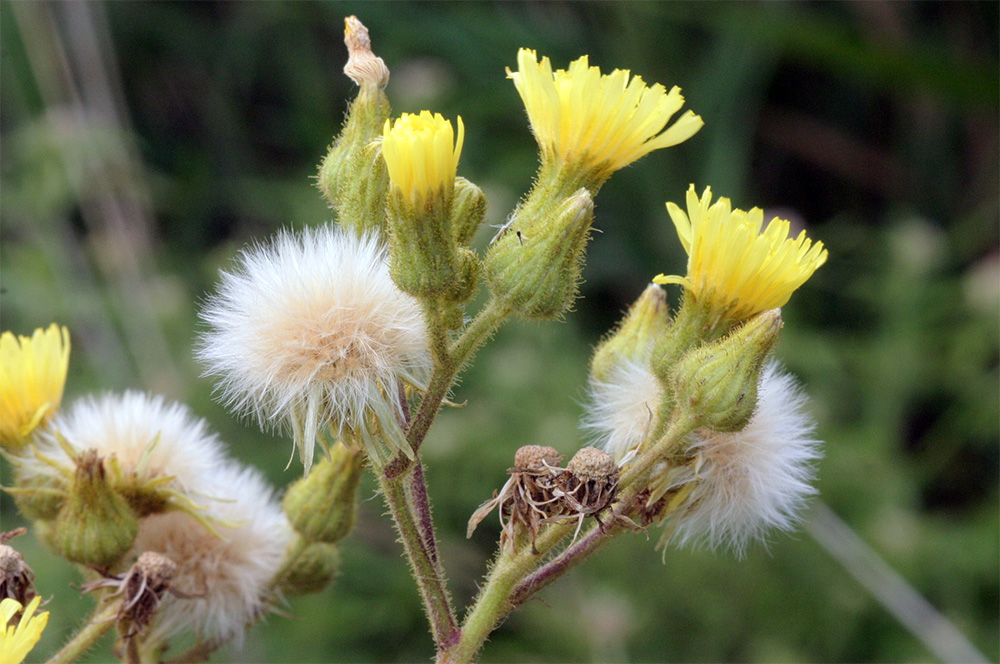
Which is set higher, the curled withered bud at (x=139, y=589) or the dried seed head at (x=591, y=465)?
the dried seed head at (x=591, y=465)

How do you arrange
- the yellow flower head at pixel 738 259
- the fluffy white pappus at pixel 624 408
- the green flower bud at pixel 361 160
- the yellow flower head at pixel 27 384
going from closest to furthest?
1. the yellow flower head at pixel 738 259
2. the green flower bud at pixel 361 160
3. the fluffy white pappus at pixel 624 408
4. the yellow flower head at pixel 27 384

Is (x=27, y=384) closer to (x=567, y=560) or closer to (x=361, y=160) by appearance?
(x=361, y=160)

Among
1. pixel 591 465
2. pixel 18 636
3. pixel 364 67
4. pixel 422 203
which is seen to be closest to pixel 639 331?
pixel 591 465

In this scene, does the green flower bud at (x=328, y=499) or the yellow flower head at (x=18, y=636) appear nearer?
the yellow flower head at (x=18, y=636)

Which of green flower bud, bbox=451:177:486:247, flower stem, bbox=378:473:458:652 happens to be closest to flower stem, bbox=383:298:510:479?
flower stem, bbox=378:473:458:652

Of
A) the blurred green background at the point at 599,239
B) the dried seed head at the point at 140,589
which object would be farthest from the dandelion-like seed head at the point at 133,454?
the blurred green background at the point at 599,239

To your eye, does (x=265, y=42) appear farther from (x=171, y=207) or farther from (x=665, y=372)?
(x=665, y=372)

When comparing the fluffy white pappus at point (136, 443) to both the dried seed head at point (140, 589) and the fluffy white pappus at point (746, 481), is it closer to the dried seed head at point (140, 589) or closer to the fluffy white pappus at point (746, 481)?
the dried seed head at point (140, 589)

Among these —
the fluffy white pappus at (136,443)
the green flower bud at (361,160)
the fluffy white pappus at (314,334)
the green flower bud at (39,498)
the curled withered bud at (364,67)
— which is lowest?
the green flower bud at (39,498)
